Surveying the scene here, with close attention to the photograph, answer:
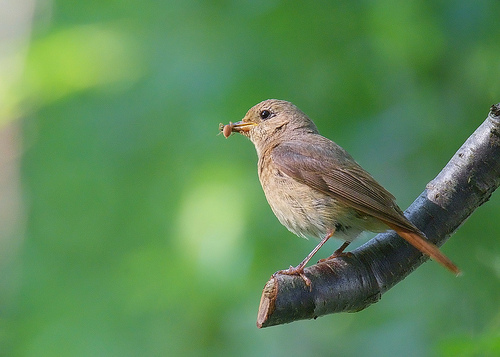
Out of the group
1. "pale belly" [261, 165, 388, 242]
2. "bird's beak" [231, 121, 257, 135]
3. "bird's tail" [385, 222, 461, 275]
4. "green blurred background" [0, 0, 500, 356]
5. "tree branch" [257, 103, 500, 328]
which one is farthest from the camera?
"bird's beak" [231, 121, 257, 135]

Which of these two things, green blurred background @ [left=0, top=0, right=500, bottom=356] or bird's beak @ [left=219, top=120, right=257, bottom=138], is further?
bird's beak @ [left=219, top=120, right=257, bottom=138]

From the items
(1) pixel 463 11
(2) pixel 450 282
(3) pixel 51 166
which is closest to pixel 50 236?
(3) pixel 51 166

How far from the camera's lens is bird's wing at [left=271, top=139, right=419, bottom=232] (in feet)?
13.1

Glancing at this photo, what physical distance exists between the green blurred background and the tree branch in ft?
2.10

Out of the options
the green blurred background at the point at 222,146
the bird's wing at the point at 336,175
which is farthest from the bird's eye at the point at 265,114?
the bird's wing at the point at 336,175

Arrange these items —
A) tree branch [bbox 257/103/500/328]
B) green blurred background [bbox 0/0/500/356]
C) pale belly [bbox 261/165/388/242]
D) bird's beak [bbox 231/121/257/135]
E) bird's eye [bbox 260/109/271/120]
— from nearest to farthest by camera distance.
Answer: tree branch [bbox 257/103/500/328] → pale belly [bbox 261/165/388/242] → green blurred background [bbox 0/0/500/356] → bird's beak [bbox 231/121/257/135] → bird's eye [bbox 260/109/271/120]

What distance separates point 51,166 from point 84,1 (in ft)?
5.45

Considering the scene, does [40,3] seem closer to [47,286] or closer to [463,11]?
[47,286]

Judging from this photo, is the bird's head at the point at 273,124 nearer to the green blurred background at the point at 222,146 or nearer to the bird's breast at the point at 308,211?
the green blurred background at the point at 222,146

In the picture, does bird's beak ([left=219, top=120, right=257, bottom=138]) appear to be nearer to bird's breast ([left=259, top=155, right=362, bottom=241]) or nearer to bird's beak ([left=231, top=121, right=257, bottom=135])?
bird's beak ([left=231, top=121, right=257, bottom=135])

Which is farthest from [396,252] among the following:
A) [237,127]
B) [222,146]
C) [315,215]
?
[237,127]

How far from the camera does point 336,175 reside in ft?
14.4

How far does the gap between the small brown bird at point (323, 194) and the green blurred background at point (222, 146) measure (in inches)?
7.4

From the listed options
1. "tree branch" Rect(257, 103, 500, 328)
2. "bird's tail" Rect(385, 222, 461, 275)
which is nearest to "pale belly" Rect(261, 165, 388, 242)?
"tree branch" Rect(257, 103, 500, 328)
